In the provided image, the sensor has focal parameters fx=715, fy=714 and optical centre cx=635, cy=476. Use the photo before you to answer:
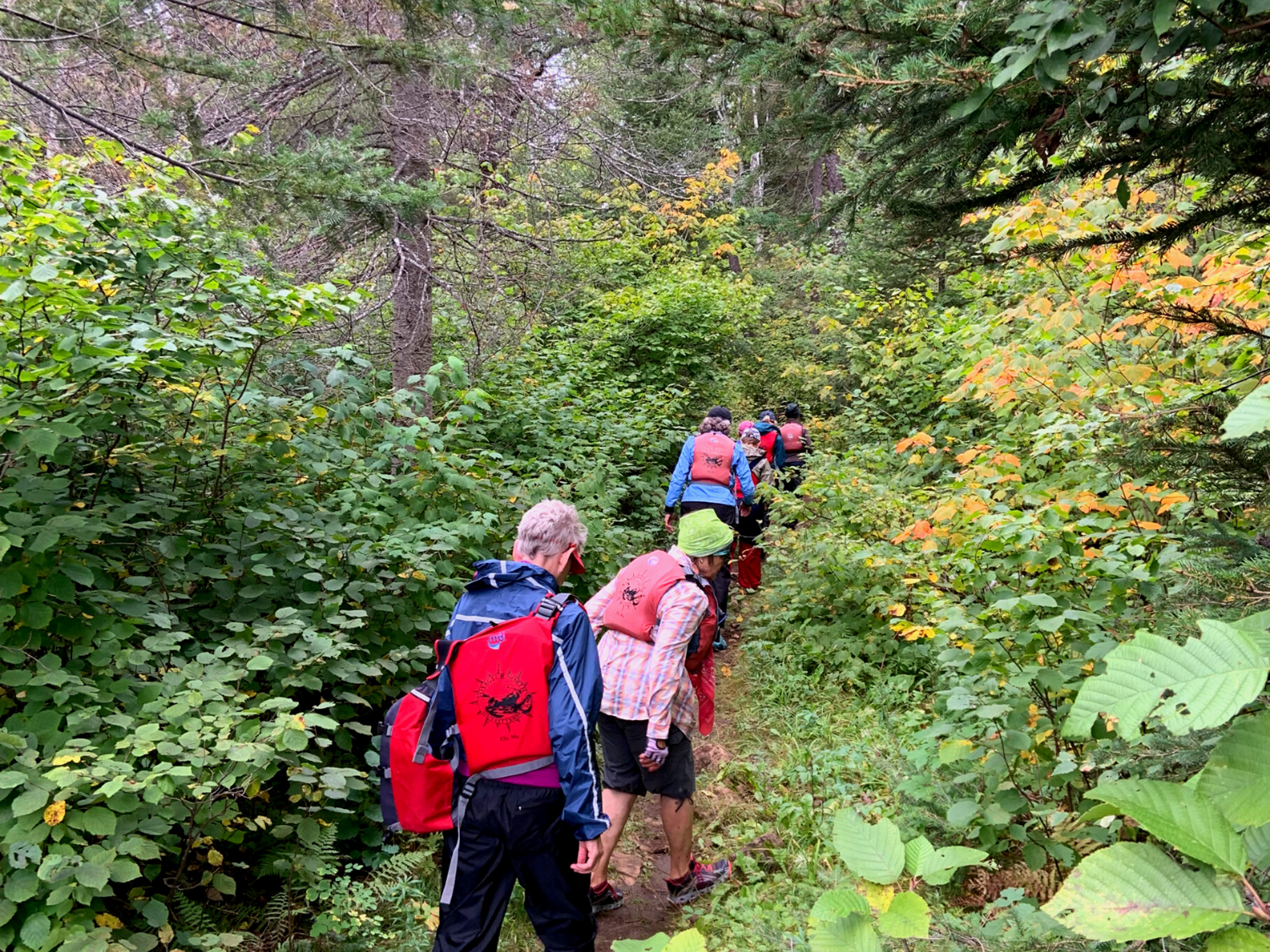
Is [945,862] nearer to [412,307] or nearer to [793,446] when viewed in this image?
[412,307]

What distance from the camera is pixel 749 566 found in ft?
27.8

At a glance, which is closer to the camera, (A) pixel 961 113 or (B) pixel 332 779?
(A) pixel 961 113

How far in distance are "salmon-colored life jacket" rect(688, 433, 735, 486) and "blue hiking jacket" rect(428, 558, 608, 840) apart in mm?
4239

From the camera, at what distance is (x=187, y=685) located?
3246mm

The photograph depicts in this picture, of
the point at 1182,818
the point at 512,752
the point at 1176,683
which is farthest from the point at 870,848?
the point at 512,752

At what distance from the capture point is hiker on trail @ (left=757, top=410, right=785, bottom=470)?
9.30 m

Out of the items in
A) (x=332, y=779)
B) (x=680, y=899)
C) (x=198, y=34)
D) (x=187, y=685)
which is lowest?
(x=680, y=899)

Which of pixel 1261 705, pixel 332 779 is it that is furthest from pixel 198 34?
pixel 1261 705

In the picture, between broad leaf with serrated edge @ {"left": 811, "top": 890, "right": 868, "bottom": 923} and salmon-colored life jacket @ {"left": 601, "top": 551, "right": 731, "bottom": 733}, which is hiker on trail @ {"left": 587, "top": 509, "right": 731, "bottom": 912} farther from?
broad leaf with serrated edge @ {"left": 811, "top": 890, "right": 868, "bottom": 923}

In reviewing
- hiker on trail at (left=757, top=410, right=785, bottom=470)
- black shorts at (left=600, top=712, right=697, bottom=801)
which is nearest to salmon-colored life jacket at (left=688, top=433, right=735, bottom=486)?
hiker on trail at (left=757, top=410, right=785, bottom=470)

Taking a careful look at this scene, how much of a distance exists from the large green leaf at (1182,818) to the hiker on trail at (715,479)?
18.7 ft

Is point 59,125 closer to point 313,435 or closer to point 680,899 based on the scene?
point 313,435

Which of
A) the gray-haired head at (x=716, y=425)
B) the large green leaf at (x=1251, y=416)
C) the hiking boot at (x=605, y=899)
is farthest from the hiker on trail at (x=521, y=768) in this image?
the gray-haired head at (x=716, y=425)

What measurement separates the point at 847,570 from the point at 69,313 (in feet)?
19.1
